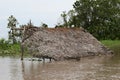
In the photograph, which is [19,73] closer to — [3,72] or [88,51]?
[3,72]

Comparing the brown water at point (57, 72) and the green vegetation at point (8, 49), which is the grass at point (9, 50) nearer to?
the green vegetation at point (8, 49)

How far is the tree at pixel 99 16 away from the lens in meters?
41.4

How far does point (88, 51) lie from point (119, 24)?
631 inches

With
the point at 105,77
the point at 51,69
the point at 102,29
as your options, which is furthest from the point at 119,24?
the point at 105,77

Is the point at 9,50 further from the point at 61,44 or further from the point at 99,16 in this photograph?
the point at 99,16

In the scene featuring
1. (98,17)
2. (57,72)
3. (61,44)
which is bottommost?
(57,72)

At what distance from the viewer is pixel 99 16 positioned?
137 feet

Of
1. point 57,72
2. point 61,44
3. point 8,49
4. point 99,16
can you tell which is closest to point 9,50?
point 8,49

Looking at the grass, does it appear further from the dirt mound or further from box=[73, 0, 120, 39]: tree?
box=[73, 0, 120, 39]: tree

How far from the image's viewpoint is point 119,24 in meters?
42.2

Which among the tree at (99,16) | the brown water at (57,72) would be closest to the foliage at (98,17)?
the tree at (99,16)

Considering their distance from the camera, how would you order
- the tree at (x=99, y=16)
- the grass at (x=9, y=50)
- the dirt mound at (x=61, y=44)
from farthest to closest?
the tree at (x=99, y=16), the grass at (x=9, y=50), the dirt mound at (x=61, y=44)

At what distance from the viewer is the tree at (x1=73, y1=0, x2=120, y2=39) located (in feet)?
136

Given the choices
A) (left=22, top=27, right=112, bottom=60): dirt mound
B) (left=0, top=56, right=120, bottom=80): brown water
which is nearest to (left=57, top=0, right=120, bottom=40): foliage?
(left=22, top=27, right=112, bottom=60): dirt mound
